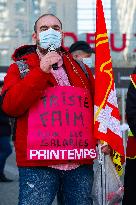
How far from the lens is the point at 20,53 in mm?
3613

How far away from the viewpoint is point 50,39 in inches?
133

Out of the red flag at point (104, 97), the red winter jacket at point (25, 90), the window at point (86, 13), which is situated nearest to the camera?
the red winter jacket at point (25, 90)

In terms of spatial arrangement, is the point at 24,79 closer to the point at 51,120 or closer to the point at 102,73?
the point at 51,120

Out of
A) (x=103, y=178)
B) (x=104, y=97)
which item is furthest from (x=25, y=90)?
(x=103, y=178)

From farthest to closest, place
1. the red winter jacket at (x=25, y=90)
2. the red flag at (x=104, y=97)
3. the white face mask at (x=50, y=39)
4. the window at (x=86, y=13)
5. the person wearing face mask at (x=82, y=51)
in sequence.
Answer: the window at (x=86, y=13)
the person wearing face mask at (x=82, y=51)
the red flag at (x=104, y=97)
the white face mask at (x=50, y=39)
the red winter jacket at (x=25, y=90)

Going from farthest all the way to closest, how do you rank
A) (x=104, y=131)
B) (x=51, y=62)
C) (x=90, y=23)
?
(x=90, y=23) < (x=104, y=131) < (x=51, y=62)

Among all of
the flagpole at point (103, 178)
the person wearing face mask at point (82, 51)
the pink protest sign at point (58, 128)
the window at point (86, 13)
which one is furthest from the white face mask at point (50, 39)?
the window at point (86, 13)

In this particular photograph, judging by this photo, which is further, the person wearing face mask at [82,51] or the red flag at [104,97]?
the person wearing face mask at [82,51]

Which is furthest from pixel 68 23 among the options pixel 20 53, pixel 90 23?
pixel 20 53

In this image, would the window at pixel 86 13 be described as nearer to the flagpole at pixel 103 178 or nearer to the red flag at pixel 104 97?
the red flag at pixel 104 97

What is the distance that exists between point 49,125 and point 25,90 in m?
0.24

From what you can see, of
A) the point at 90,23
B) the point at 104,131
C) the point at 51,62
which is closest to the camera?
the point at 51,62

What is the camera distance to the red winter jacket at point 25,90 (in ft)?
10.7

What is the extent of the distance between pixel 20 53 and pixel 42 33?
0.26 meters
